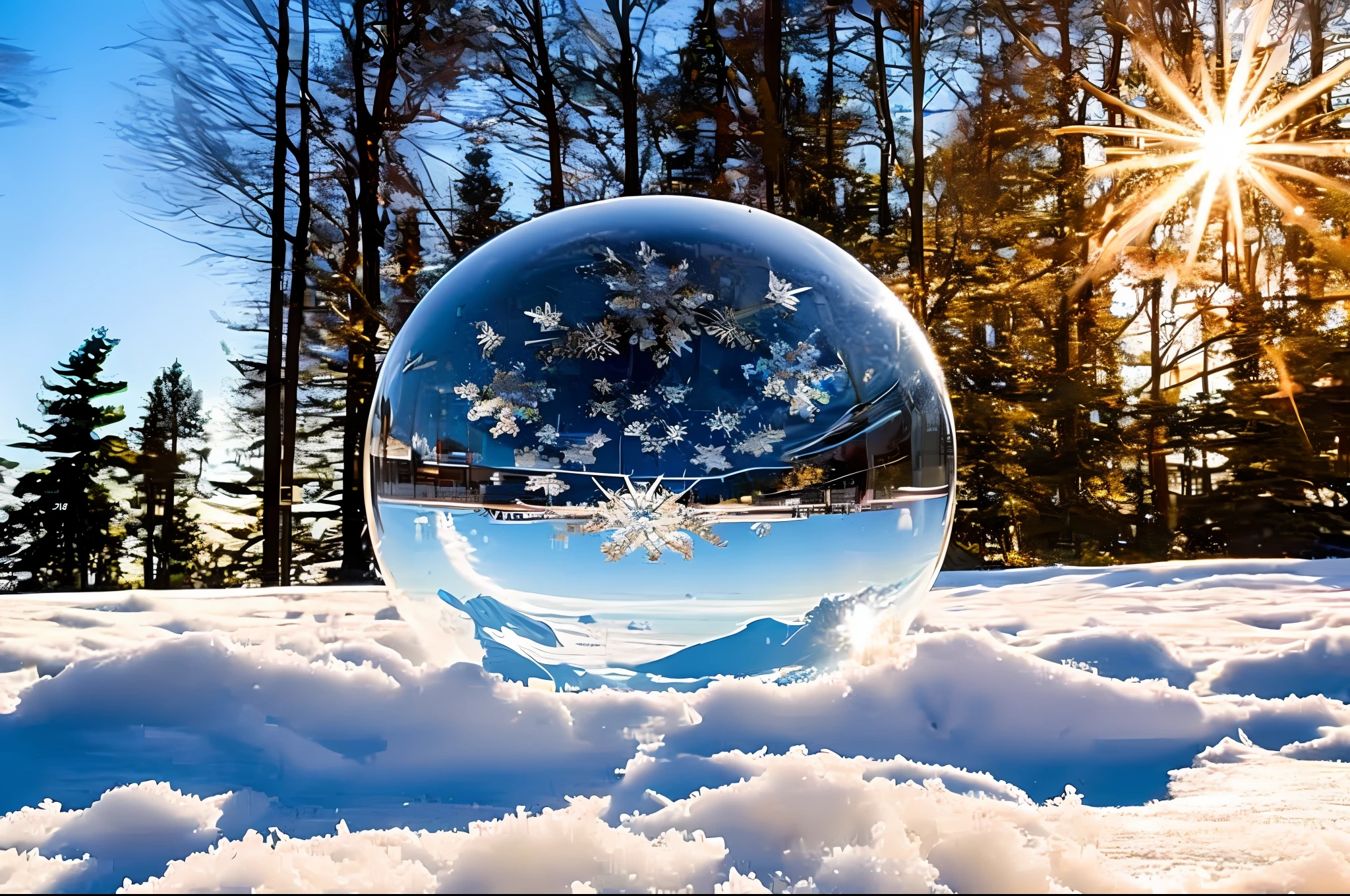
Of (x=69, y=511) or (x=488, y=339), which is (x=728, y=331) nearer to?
(x=488, y=339)

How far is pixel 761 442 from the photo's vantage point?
214 centimetres

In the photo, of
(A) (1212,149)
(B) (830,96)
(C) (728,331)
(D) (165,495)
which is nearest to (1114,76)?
(A) (1212,149)

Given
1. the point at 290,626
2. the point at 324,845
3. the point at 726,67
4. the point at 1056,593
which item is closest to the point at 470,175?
the point at 726,67

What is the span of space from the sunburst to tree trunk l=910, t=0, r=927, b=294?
4.43 ft

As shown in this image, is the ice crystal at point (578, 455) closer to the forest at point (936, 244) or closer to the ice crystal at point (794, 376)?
the ice crystal at point (794, 376)

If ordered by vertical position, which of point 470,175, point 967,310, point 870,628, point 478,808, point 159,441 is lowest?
point 478,808

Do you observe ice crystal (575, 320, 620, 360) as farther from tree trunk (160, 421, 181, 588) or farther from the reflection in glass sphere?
tree trunk (160, 421, 181, 588)

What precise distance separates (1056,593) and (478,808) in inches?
155

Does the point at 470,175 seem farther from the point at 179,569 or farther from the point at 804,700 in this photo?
the point at 804,700

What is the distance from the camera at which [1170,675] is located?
2979mm

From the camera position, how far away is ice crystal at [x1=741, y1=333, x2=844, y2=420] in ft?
7.09

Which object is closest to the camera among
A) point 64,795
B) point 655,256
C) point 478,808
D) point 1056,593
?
point 478,808

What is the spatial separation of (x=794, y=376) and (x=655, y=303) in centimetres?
39

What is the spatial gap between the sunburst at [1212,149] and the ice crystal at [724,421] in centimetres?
612
